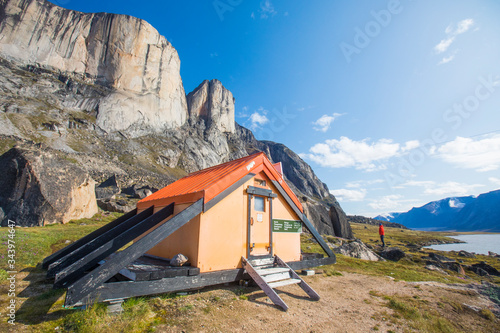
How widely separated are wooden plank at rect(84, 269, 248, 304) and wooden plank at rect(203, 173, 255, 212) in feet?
6.33

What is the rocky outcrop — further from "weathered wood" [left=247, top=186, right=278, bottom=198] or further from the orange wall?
the orange wall

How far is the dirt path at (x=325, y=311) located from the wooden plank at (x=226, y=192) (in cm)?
253

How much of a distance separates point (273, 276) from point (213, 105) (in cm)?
12688

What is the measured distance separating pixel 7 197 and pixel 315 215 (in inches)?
1187

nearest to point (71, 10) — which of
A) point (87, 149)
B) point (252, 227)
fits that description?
point (87, 149)

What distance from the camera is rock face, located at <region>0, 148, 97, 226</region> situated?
1363 centimetres

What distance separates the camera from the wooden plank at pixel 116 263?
169 inches

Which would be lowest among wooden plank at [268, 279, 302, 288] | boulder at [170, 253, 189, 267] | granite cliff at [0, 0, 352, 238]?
wooden plank at [268, 279, 302, 288]

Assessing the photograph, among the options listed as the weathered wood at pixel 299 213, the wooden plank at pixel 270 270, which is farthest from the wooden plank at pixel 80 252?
the weathered wood at pixel 299 213

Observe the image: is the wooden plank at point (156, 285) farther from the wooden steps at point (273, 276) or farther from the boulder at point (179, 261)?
the boulder at point (179, 261)

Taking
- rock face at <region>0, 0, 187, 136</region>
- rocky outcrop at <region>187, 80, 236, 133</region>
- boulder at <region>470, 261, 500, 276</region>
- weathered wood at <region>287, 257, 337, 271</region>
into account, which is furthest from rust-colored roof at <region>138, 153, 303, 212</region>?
rocky outcrop at <region>187, 80, 236, 133</region>

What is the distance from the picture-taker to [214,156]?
114 metres

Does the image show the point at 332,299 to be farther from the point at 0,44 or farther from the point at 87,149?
the point at 0,44

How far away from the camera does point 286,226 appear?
985 cm
